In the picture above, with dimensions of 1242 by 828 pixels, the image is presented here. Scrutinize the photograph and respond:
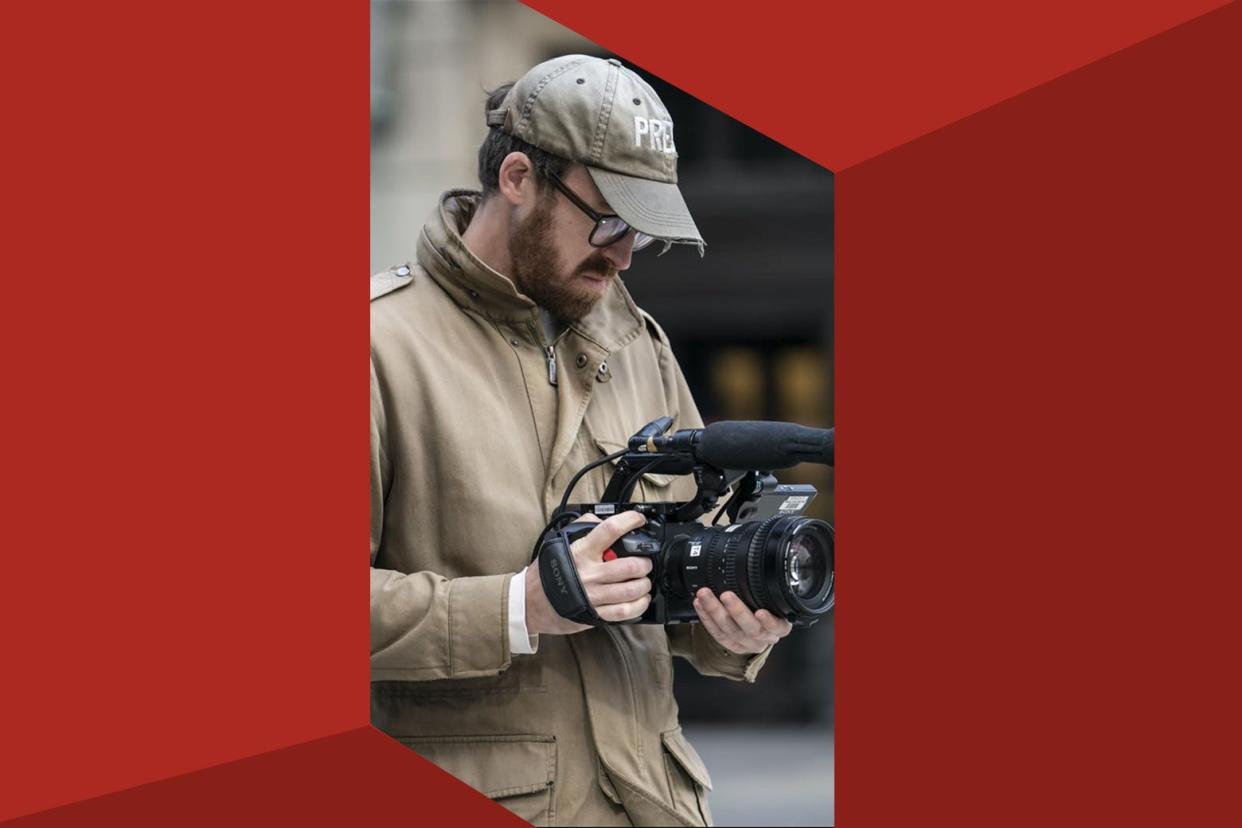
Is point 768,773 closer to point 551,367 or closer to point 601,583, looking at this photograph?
point 551,367

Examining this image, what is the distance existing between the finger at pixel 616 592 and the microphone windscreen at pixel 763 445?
0.22 m

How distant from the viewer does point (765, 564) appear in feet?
7.87

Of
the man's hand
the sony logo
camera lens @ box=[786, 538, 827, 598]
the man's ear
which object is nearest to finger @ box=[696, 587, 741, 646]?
the man's hand

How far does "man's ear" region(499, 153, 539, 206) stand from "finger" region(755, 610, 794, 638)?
2.54 ft

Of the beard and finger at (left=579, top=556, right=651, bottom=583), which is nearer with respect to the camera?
finger at (left=579, top=556, right=651, bottom=583)

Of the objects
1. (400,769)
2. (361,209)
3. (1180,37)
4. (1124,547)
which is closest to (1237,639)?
(1124,547)

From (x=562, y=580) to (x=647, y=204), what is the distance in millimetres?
620

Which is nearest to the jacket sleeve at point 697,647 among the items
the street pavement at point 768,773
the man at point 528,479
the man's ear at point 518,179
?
the man at point 528,479

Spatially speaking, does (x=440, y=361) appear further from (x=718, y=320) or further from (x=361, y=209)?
(x=718, y=320)

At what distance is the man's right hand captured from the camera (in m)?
2.37

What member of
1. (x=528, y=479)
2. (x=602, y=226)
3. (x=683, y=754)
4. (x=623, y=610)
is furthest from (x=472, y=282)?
(x=683, y=754)

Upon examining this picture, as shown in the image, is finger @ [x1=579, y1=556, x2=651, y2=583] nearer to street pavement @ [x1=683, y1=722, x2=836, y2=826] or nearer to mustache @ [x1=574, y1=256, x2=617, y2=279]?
mustache @ [x1=574, y1=256, x2=617, y2=279]

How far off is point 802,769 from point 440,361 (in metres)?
5.62

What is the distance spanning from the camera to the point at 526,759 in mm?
2494
